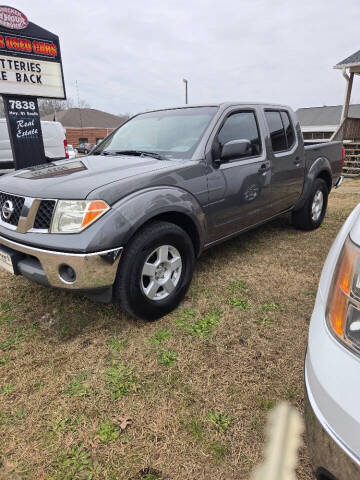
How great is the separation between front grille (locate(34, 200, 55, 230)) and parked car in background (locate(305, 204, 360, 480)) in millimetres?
1793

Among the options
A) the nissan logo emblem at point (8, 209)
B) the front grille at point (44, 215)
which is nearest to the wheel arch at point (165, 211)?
the front grille at point (44, 215)

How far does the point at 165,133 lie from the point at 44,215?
5.10ft

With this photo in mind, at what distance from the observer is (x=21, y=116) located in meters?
5.64

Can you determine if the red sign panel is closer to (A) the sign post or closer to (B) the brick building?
(A) the sign post

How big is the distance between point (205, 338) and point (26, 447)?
1279 millimetres

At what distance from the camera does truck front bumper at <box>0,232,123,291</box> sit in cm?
209

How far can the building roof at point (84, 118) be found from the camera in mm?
44094

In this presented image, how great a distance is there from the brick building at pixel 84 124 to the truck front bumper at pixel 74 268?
42941 mm

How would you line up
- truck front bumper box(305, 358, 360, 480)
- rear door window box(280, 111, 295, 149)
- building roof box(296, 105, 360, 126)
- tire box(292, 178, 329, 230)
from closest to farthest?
truck front bumper box(305, 358, 360, 480), rear door window box(280, 111, 295, 149), tire box(292, 178, 329, 230), building roof box(296, 105, 360, 126)

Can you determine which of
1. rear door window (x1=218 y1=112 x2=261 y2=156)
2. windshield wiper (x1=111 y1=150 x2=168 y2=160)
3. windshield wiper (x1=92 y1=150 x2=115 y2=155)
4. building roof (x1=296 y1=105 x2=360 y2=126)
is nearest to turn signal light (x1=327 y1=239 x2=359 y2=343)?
windshield wiper (x1=111 y1=150 x2=168 y2=160)

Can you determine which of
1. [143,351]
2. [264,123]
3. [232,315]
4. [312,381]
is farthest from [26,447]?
[264,123]

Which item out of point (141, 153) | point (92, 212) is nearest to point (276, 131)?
point (141, 153)

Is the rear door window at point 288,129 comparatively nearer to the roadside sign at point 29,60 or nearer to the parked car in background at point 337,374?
the parked car in background at point 337,374

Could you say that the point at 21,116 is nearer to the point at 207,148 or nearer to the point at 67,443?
the point at 207,148
